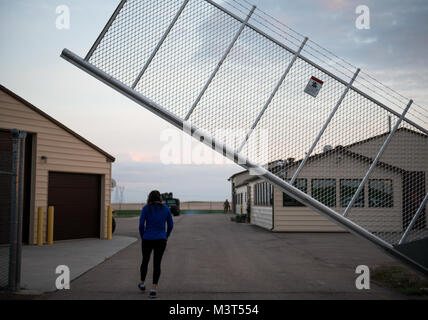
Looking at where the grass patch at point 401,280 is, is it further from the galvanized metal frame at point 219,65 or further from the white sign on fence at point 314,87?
the galvanized metal frame at point 219,65

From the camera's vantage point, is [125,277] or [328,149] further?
[125,277]

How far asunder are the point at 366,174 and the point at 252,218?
81.1 feet

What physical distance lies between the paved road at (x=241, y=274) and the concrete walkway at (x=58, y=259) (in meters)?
0.42

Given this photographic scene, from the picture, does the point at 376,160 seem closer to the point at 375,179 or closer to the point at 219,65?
the point at 375,179

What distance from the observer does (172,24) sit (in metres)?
6.03

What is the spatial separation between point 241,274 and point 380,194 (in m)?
3.68

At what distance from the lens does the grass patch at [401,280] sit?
726 centimetres

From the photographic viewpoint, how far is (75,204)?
55.2ft

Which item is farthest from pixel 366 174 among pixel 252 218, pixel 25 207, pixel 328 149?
pixel 252 218

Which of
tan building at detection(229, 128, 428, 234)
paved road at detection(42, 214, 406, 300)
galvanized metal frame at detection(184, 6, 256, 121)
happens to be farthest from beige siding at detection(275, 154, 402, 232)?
galvanized metal frame at detection(184, 6, 256, 121)

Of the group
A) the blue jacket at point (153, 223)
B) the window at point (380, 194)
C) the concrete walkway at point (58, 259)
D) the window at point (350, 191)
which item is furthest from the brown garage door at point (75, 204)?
the window at point (380, 194)

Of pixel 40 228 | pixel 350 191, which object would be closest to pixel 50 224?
pixel 40 228

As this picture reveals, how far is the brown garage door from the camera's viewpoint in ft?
52.7
